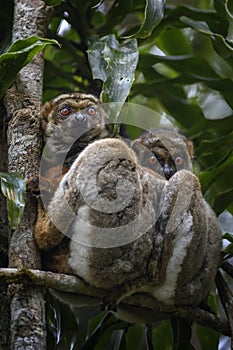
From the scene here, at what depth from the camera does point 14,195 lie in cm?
362

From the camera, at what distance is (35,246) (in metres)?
3.83

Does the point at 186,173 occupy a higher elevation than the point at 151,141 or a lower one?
higher

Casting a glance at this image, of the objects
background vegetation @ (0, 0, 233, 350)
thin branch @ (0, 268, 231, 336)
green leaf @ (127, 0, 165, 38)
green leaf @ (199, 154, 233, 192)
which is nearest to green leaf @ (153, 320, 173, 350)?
background vegetation @ (0, 0, 233, 350)

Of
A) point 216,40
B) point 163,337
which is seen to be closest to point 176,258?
point 163,337

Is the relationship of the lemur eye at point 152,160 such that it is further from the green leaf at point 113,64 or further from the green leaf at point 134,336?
the green leaf at point 134,336

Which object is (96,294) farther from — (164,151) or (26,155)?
(164,151)

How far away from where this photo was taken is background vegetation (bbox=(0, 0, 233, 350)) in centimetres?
441

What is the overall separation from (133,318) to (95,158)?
1.15 metres

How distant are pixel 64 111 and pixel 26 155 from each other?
56cm

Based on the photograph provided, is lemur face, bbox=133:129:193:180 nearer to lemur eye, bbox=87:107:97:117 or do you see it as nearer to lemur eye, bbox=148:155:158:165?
lemur eye, bbox=148:155:158:165

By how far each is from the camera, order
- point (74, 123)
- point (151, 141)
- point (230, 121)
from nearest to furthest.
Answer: point (74, 123) → point (151, 141) → point (230, 121)

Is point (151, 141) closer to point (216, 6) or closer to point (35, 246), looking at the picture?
point (216, 6)

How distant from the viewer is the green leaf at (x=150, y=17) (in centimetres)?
431

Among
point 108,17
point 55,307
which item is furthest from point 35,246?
point 108,17
